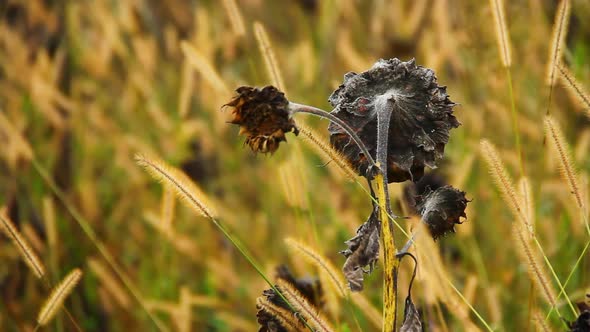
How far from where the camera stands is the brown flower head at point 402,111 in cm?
104

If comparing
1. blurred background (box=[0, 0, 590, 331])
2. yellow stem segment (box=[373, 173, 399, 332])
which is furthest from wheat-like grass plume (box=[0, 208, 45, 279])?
yellow stem segment (box=[373, 173, 399, 332])

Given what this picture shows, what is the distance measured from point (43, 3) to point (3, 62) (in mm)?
452

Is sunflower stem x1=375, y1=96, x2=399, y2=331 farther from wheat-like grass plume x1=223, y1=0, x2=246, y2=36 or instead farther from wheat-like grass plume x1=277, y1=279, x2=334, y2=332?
wheat-like grass plume x1=223, y1=0, x2=246, y2=36

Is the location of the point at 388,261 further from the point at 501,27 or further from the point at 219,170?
the point at 219,170

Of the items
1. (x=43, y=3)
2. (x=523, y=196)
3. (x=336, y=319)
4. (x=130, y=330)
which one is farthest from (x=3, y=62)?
(x=523, y=196)

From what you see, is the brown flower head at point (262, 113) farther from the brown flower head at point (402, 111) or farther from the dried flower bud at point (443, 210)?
the dried flower bud at point (443, 210)

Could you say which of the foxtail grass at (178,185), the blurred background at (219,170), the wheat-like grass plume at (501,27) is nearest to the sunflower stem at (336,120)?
the foxtail grass at (178,185)

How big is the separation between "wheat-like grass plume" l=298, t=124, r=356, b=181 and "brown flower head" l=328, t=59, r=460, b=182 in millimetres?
25

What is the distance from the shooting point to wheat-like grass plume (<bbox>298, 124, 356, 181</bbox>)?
108 centimetres

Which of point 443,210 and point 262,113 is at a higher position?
point 262,113

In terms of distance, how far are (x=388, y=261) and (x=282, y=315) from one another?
0.26 metres

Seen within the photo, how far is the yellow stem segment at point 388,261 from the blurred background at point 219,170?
0.73 metres

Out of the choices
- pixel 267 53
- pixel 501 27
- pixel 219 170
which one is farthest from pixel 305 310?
pixel 219 170

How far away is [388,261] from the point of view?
102cm
